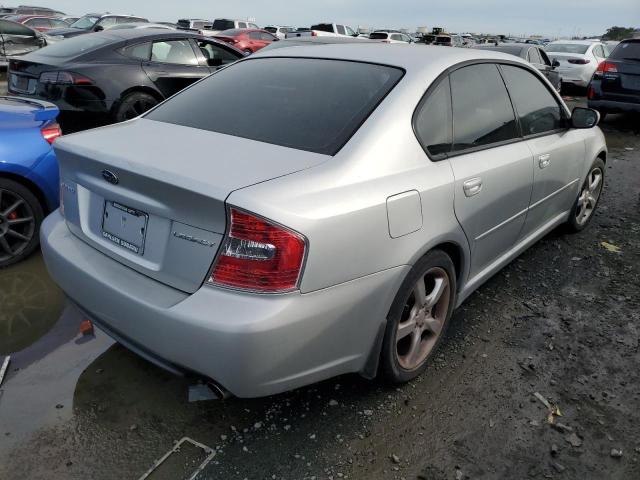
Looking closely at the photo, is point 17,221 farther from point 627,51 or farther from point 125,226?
point 627,51

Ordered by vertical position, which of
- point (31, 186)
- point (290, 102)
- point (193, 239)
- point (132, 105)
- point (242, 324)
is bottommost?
point (132, 105)

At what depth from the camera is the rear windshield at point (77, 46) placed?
20.4 ft

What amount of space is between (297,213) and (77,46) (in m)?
5.86

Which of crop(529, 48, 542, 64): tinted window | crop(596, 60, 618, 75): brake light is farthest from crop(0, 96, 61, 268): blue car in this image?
crop(529, 48, 542, 64): tinted window

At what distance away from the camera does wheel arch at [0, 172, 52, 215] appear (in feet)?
11.5

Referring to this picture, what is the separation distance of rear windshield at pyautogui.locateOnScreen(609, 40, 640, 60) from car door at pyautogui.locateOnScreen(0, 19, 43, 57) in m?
13.3

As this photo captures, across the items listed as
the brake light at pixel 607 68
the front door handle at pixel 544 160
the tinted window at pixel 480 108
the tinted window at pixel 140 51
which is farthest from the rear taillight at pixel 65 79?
the brake light at pixel 607 68

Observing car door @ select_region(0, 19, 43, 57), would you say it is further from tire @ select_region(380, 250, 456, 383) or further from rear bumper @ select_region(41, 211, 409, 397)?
tire @ select_region(380, 250, 456, 383)

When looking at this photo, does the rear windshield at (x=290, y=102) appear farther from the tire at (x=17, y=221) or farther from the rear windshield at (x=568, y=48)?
the rear windshield at (x=568, y=48)

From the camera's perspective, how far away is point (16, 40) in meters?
13.2

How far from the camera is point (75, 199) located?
Answer: 2.38m

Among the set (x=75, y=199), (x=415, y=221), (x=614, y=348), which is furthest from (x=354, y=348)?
(x=614, y=348)

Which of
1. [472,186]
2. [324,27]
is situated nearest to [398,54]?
[472,186]

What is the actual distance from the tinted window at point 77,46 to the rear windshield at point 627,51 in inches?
329
